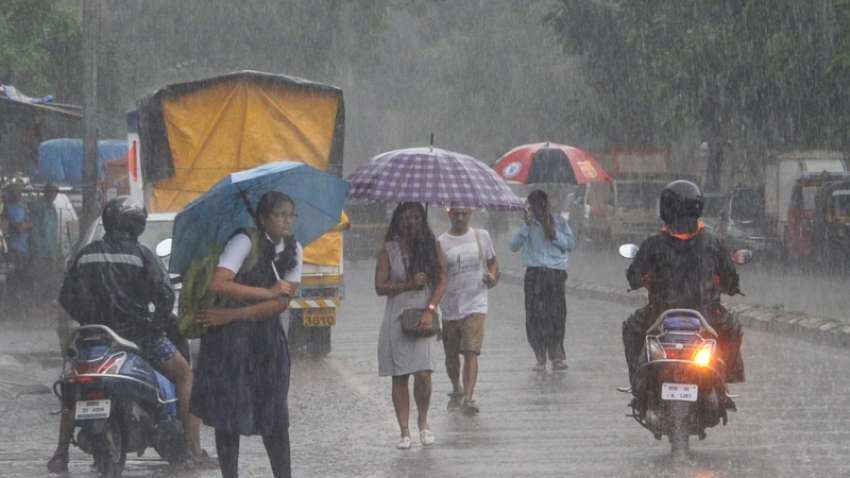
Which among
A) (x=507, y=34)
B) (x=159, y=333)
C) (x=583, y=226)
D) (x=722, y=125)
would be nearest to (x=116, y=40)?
(x=583, y=226)

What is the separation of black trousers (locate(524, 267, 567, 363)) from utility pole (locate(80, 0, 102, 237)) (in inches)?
285

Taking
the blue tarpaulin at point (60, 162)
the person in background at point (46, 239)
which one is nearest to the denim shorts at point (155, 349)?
the person in background at point (46, 239)

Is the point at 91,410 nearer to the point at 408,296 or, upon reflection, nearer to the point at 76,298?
the point at 76,298

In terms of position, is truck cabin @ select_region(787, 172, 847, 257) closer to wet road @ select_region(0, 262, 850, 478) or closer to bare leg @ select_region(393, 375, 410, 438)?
wet road @ select_region(0, 262, 850, 478)

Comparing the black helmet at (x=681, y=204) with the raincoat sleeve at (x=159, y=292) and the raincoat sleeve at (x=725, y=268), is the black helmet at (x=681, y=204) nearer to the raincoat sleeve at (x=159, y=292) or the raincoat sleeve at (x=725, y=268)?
the raincoat sleeve at (x=725, y=268)

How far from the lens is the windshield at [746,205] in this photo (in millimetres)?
34969

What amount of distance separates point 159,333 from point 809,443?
4.07 meters

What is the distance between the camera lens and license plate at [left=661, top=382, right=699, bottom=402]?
341 inches

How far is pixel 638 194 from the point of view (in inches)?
1642

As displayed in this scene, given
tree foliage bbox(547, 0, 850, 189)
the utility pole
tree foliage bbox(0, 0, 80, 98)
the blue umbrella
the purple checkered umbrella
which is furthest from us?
tree foliage bbox(547, 0, 850, 189)

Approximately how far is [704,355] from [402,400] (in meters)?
2.12

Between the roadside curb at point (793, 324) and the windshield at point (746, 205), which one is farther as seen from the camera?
the windshield at point (746, 205)

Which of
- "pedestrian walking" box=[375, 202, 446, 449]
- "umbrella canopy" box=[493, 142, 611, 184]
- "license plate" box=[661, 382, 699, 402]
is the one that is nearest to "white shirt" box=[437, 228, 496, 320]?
"pedestrian walking" box=[375, 202, 446, 449]

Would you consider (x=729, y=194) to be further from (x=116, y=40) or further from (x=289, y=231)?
(x=289, y=231)
